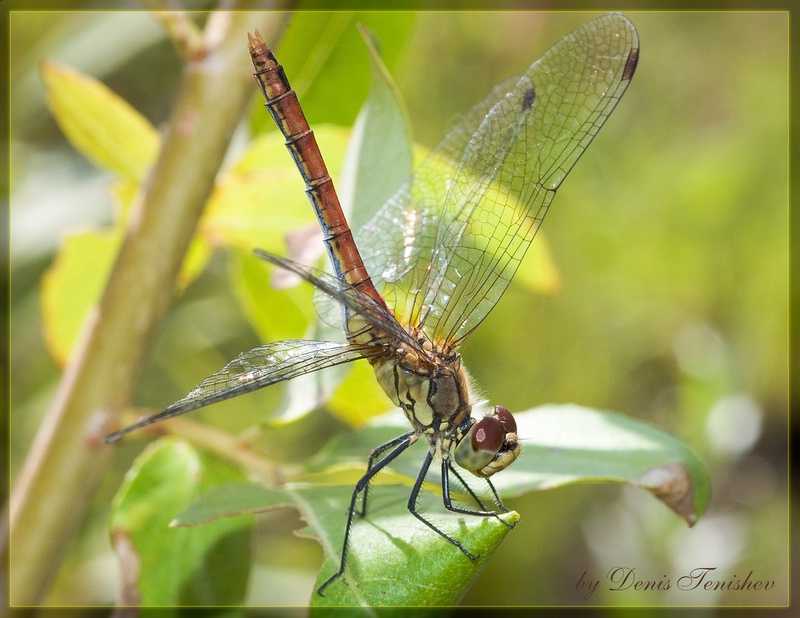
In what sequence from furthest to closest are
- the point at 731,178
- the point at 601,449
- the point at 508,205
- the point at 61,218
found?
the point at 731,178 < the point at 61,218 < the point at 508,205 < the point at 601,449

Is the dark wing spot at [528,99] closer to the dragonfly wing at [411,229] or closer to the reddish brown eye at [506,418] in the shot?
the dragonfly wing at [411,229]

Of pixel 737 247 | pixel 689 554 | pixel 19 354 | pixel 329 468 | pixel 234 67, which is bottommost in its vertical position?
pixel 689 554

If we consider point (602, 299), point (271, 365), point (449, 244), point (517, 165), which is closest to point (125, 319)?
point (271, 365)

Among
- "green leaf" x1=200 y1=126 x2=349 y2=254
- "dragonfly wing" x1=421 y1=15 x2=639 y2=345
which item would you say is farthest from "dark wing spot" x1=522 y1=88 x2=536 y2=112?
"green leaf" x1=200 y1=126 x2=349 y2=254

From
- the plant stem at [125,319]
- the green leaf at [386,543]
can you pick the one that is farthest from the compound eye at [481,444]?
the plant stem at [125,319]

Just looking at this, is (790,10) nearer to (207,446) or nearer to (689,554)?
(689,554)

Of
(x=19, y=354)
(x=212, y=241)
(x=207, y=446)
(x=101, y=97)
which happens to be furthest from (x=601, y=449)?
(x=19, y=354)
